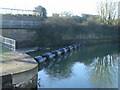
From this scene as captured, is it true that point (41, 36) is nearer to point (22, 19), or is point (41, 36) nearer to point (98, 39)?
point (22, 19)

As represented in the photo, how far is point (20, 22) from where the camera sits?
20797mm

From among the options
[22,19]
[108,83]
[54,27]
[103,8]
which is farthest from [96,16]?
[108,83]

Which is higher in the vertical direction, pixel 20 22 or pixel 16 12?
pixel 16 12

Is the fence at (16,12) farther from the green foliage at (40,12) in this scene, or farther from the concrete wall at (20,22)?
the concrete wall at (20,22)

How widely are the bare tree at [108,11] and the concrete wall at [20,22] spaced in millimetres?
16662

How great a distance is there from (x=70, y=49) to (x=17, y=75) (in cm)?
1530

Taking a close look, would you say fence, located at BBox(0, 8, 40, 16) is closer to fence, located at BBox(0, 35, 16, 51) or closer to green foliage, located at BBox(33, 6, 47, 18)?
green foliage, located at BBox(33, 6, 47, 18)

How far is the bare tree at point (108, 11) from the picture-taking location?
3425 centimetres

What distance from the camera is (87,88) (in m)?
7.98

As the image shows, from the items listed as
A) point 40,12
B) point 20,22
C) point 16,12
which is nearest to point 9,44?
point 20,22

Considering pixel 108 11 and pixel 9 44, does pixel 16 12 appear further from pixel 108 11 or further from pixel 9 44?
pixel 108 11

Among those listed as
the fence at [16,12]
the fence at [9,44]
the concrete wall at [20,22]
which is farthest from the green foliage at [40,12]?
the fence at [9,44]

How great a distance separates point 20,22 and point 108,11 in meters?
21.0

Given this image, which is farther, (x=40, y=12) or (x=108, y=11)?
(x=108, y=11)
